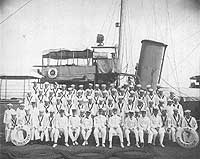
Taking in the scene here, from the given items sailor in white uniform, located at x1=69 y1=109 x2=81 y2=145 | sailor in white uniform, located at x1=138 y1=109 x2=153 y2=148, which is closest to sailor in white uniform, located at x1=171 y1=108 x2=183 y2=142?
sailor in white uniform, located at x1=138 y1=109 x2=153 y2=148

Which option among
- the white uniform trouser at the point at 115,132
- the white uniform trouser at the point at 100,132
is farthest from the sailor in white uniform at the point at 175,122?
the white uniform trouser at the point at 100,132

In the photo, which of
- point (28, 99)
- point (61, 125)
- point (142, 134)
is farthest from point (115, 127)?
point (28, 99)

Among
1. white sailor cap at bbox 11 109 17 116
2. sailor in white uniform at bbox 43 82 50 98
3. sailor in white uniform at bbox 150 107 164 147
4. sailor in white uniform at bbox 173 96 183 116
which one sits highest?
sailor in white uniform at bbox 43 82 50 98

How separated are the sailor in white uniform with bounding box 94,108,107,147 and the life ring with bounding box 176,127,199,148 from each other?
2.23 feet

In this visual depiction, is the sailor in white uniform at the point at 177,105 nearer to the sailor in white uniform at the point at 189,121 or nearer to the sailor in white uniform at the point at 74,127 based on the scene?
the sailor in white uniform at the point at 189,121

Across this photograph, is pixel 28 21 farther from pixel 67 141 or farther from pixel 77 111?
pixel 67 141

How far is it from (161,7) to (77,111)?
1.27 metres

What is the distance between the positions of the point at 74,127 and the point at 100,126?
0.80ft

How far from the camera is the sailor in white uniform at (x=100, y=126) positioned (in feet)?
9.76

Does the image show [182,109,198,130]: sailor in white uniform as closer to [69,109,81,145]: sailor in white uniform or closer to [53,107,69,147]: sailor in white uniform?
[69,109,81,145]: sailor in white uniform

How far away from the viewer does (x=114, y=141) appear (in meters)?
3.00

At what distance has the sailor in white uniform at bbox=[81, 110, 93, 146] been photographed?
2992mm

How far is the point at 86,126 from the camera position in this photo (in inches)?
119

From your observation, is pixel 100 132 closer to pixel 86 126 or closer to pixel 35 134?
pixel 86 126
